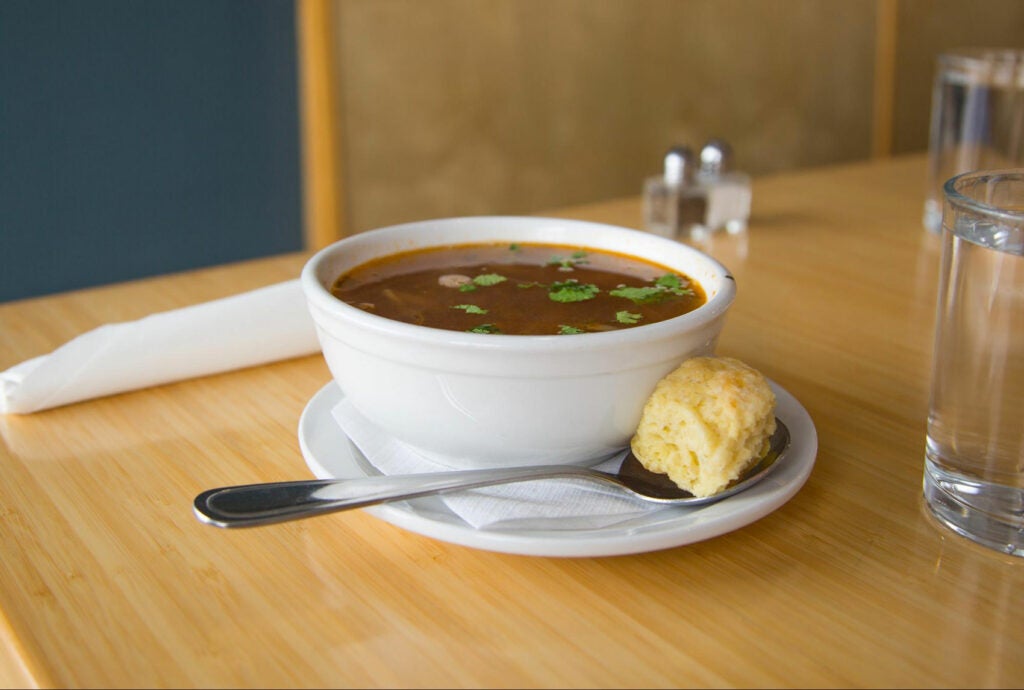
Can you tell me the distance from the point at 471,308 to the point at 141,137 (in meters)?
1.91

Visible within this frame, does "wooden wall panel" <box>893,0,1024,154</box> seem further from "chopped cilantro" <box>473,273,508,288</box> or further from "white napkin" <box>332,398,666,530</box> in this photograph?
"white napkin" <box>332,398,666,530</box>

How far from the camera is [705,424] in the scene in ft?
2.30

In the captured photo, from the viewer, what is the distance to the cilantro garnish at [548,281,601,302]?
846 mm

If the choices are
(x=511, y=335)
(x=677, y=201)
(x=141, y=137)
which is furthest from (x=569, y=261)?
(x=141, y=137)

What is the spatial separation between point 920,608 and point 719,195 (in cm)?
94

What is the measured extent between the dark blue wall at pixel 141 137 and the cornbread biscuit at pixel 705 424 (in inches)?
79.9

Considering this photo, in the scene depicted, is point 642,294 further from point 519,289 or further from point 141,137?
point 141,137

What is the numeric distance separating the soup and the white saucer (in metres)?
0.12

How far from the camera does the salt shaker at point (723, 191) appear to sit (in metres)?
1.50

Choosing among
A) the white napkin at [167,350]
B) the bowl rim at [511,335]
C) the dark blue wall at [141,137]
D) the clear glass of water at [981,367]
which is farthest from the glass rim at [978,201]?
the dark blue wall at [141,137]

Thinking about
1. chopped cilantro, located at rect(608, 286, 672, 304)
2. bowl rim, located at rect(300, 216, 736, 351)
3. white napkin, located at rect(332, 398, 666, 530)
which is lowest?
white napkin, located at rect(332, 398, 666, 530)

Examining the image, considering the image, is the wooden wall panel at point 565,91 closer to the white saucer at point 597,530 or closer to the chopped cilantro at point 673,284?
the chopped cilantro at point 673,284

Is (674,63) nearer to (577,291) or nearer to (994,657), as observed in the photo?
(577,291)

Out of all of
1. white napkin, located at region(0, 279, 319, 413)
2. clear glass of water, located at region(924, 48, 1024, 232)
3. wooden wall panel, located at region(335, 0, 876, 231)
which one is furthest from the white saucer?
wooden wall panel, located at region(335, 0, 876, 231)
